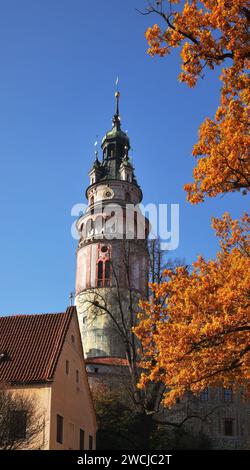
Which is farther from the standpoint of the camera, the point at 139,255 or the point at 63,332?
the point at 139,255

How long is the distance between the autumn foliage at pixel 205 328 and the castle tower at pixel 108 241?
131 ft

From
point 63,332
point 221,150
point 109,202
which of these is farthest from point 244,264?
point 109,202

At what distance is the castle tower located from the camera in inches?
2447

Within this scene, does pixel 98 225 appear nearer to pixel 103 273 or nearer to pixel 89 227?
pixel 89 227

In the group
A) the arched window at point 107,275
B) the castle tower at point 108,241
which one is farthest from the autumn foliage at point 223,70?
the arched window at point 107,275

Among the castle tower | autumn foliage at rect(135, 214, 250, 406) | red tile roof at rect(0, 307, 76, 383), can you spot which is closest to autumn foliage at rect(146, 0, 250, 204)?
autumn foliage at rect(135, 214, 250, 406)

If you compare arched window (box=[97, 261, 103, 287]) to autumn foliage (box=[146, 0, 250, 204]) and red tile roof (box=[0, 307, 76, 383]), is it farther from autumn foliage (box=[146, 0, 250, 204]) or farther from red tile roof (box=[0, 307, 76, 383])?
autumn foliage (box=[146, 0, 250, 204])

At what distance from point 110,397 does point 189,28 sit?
33148 mm

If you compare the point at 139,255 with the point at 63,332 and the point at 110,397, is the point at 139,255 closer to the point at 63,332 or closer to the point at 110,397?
the point at 110,397

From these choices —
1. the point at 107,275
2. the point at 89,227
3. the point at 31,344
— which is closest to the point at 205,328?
the point at 31,344

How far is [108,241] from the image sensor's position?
66750 millimetres

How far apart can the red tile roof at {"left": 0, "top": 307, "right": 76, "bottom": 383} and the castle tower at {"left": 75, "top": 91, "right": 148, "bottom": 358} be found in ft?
85.1

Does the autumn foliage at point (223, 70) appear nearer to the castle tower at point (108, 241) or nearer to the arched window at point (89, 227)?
the castle tower at point (108, 241)

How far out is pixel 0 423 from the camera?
20469 millimetres
